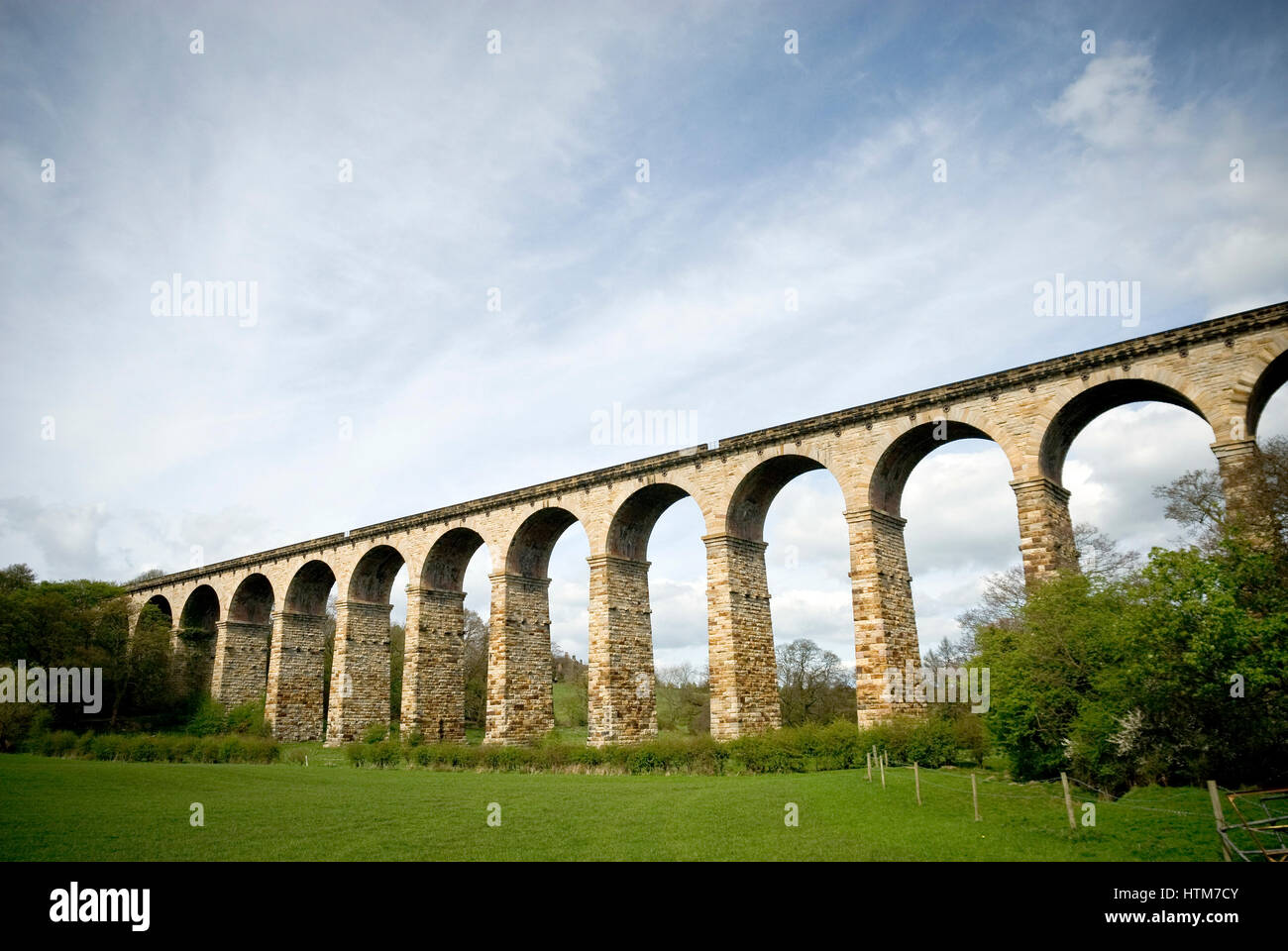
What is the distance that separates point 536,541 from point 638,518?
510 cm

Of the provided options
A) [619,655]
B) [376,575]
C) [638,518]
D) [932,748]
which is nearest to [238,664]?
[376,575]

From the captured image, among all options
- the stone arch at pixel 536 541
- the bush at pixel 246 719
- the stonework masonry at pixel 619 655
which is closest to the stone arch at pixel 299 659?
the bush at pixel 246 719

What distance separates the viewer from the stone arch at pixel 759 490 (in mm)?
25281

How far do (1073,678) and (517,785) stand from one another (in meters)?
12.5

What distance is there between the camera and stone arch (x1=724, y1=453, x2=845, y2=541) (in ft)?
82.9

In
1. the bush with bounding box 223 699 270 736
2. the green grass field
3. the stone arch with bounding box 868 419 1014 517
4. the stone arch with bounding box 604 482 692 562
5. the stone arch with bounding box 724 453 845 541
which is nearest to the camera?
the green grass field

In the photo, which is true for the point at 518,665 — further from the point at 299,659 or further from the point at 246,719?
the point at 246,719

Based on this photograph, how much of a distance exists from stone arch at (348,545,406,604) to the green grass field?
56.6ft

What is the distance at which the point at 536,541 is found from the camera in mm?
32375

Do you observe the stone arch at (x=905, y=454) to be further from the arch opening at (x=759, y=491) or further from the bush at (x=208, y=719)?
the bush at (x=208, y=719)

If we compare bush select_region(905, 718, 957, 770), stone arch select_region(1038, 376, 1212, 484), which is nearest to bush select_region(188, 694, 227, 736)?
bush select_region(905, 718, 957, 770)

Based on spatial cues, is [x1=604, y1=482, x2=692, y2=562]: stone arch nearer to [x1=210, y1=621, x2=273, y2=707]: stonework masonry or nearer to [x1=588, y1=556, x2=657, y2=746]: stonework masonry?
[x1=588, y1=556, x2=657, y2=746]: stonework masonry

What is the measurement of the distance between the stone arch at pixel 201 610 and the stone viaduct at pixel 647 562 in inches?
105
